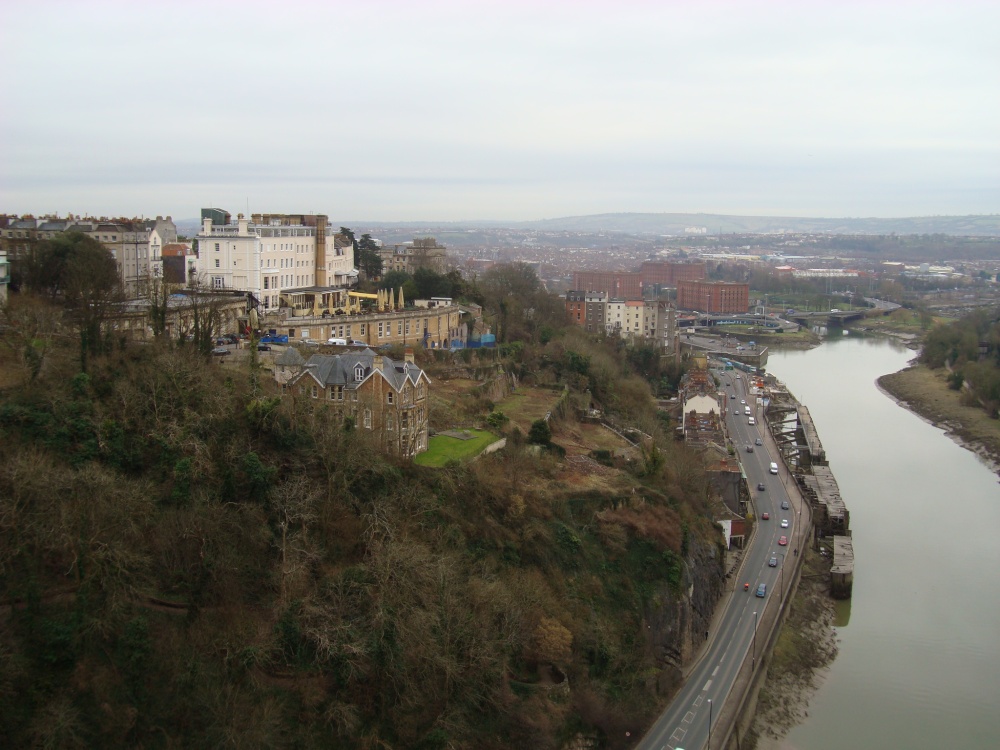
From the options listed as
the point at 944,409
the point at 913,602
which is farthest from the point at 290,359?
the point at 944,409

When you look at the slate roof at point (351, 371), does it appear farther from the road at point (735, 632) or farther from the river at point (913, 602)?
the river at point (913, 602)

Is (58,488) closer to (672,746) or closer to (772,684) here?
(672,746)

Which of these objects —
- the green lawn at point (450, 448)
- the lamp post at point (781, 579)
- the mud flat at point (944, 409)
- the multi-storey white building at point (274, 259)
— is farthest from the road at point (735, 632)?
the multi-storey white building at point (274, 259)

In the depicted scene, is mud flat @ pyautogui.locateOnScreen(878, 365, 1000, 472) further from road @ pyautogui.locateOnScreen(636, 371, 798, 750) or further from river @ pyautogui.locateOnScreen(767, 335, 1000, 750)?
road @ pyautogui.locateOnScreen(636, 371, 798, 750)

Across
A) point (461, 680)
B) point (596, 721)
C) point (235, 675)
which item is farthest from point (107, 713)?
point (596, 721)

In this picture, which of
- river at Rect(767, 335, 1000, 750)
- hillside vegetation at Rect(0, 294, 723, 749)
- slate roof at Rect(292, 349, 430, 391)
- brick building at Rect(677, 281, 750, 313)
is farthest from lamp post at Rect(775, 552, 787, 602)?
Answer: brick building at Rect(677, 281, 750, 313)
